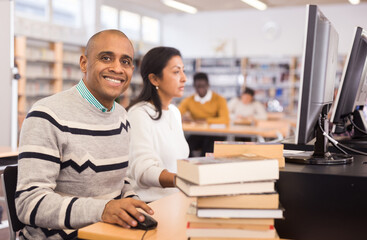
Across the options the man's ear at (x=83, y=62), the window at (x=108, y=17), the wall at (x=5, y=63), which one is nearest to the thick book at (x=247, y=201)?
the man's ear at (x=83, y=62)

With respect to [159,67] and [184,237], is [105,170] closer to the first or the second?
[184,237]

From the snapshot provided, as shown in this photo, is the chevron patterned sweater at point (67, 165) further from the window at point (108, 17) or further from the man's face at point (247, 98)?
the window at point (108, 17)

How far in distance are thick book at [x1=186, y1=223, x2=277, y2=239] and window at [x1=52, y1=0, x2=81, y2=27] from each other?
354 inches

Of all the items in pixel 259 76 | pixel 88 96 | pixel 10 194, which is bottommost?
pixel 10 194

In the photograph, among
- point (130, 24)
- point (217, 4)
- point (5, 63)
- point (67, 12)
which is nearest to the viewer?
point (5, 63)

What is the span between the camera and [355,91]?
2062mm

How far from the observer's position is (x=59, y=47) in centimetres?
887

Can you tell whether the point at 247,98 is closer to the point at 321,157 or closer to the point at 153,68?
the point at 153,68

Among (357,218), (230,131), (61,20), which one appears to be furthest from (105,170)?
(61,20)

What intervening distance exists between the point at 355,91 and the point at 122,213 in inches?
50.9

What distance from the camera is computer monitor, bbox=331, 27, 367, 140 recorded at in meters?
1.84

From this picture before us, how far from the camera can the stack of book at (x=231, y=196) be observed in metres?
1.05

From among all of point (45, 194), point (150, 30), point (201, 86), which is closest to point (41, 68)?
point (201, 86)

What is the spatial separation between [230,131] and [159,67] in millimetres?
2907
